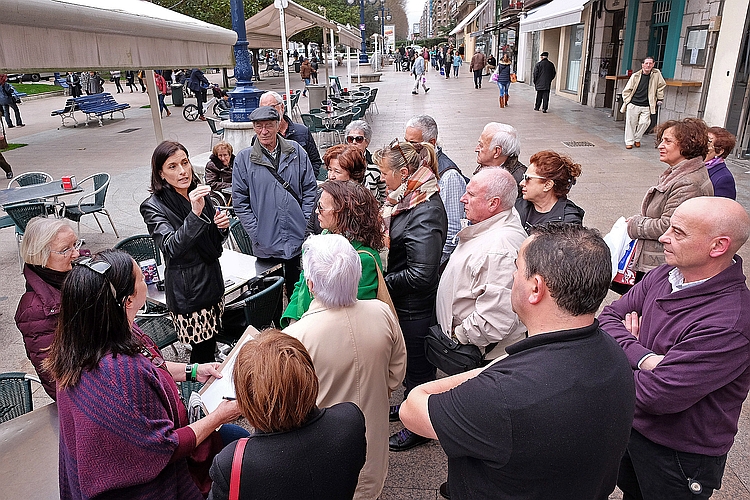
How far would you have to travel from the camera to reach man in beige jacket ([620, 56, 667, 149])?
10.5 m

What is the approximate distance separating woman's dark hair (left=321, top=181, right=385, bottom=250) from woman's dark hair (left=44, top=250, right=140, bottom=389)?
1.16 m

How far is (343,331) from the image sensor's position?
2049 mm

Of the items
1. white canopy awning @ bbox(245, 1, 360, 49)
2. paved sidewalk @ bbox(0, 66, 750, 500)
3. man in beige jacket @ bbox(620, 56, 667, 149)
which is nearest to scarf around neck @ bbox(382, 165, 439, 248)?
paved sidewalk @ bbox(0, 66, 750, 500)

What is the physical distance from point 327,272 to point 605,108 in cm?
1772

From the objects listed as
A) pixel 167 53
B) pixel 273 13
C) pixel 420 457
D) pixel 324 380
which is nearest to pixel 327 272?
pixel 324 380

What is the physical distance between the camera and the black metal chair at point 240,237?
4640mm

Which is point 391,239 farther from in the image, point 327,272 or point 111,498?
point 111,498

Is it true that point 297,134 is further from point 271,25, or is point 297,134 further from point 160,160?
point 271,25

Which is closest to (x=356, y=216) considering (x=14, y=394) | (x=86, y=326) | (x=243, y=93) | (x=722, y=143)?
(x=86, y=326)

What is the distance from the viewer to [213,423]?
1.93 metres

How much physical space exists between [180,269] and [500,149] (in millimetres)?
2467

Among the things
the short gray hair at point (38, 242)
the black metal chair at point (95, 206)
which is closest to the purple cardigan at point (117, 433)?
the short gray hair at point (38, 242)

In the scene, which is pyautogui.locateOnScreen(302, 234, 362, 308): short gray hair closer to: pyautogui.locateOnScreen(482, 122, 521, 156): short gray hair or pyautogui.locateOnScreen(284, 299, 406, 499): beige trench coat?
pyautogui.locateOnScreen(284, 299, 406, 499): beige trench coat

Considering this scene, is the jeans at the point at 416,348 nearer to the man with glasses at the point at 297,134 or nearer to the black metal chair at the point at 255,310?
the black metal chair at the point at 255,310
